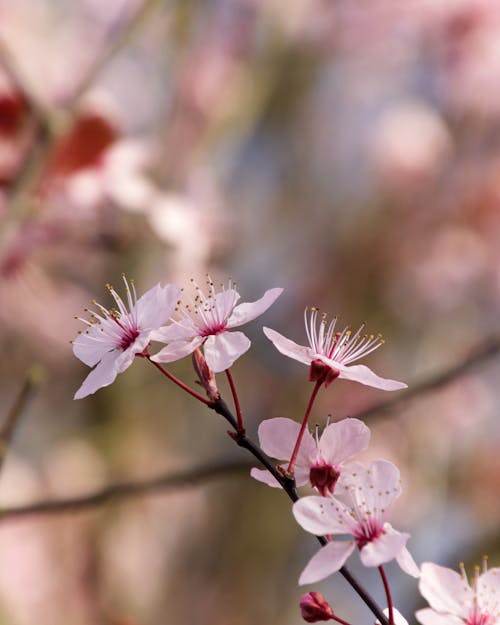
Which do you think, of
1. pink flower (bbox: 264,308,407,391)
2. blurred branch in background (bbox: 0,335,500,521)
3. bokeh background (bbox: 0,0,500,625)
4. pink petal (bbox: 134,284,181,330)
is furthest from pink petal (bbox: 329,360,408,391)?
bokeh background (bbox: 0,0,500,625)

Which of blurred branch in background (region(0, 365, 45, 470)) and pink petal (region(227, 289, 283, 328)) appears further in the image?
blurred branch in background (region(0, 365, 45, 470))

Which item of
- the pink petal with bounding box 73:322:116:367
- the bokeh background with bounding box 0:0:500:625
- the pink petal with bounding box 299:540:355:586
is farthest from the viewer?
the bokeh background with bounding box 0:0:500:625

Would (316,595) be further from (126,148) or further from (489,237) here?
(489,237)

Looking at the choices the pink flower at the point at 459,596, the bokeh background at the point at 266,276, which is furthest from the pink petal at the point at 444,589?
the bokeh background at the point at 266,276

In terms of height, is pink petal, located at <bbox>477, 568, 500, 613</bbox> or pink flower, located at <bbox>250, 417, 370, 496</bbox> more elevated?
pink flower, located at <bbox>250, 417, 370, 496</bbox>

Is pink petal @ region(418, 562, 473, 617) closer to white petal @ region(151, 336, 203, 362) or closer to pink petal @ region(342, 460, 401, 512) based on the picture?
pink petal @ region(342, 460, 401, 512)

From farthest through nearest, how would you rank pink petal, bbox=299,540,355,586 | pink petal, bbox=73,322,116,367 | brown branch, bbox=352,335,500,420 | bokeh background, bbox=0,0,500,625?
bokeh background, bbox=0,0,500,625, brown branch, bbox=352,335,500,420, pink petal, bbox=73,322,116,367, pink petal, bbox=299,540,355,586

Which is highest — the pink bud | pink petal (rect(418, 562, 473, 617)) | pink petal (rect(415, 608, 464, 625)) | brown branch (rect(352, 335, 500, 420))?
brown branch (rect(352, 335, 500, 420))
